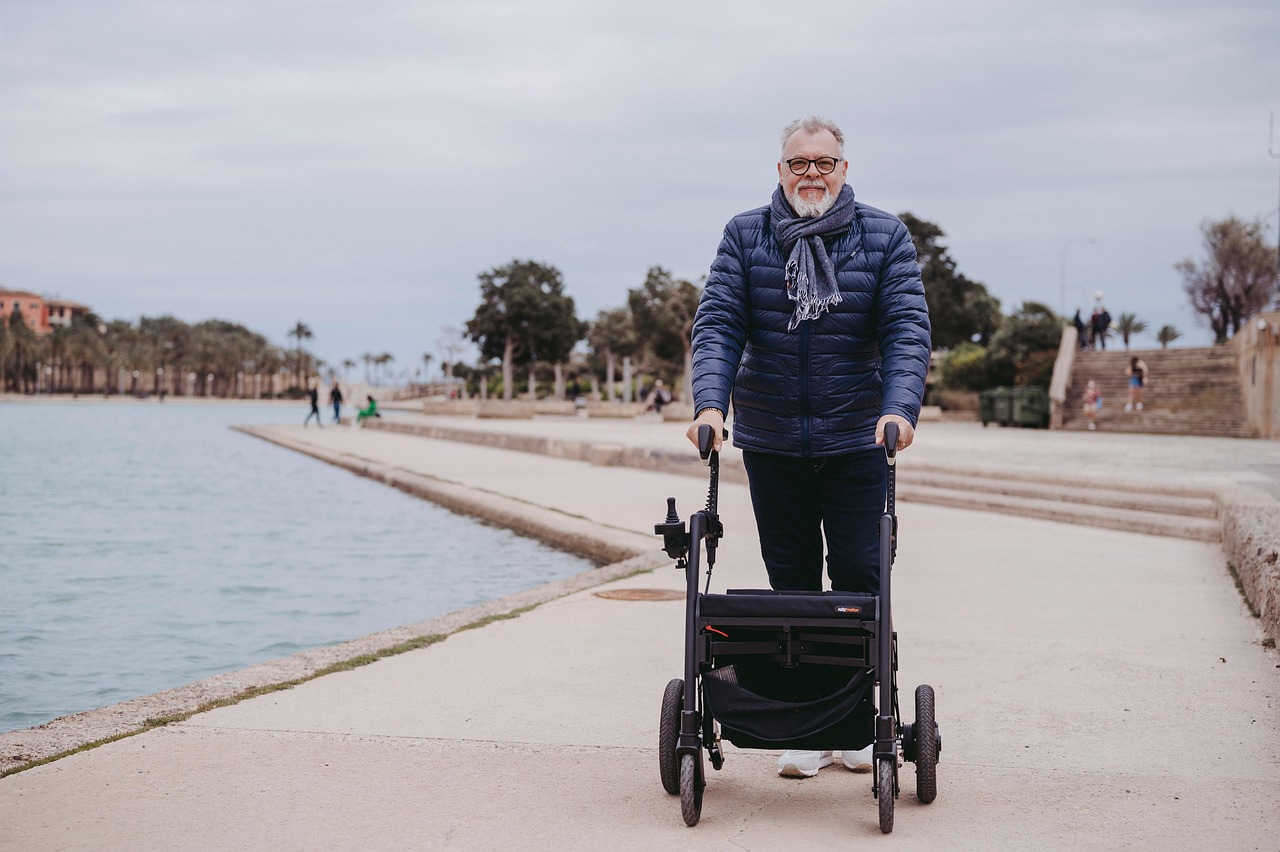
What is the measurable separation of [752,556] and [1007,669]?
395 centimetres

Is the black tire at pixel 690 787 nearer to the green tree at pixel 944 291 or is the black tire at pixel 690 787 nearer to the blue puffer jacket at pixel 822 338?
the blue puffer jacket at pixel 822 338

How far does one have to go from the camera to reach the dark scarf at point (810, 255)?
3604mm

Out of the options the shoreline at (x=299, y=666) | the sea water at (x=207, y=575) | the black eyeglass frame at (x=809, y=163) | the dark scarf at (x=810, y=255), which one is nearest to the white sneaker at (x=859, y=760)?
the dark scarf at (x=810, y=255)

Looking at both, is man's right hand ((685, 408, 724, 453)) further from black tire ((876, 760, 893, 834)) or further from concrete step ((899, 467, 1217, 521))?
concrete step ((899, 467, 1217, 521))

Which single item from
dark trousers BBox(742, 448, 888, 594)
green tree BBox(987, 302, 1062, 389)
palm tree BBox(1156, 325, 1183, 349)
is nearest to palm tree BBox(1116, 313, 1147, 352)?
palm tree BBox(1156, 325, 1183, 349)

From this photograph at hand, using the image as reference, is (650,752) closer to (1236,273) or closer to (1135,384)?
(1135,384)

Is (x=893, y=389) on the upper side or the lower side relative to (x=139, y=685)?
upper

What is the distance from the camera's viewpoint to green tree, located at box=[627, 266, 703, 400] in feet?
194

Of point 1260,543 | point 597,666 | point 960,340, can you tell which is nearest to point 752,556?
point 1260,543

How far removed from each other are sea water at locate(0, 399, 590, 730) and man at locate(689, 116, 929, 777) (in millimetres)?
4253

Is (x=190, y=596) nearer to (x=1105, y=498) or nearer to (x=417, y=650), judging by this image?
(x=417, y=650)

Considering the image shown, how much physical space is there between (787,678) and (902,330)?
1.05 metres

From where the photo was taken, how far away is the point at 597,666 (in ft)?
17.5

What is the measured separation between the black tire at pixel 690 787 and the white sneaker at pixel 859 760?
74cm
